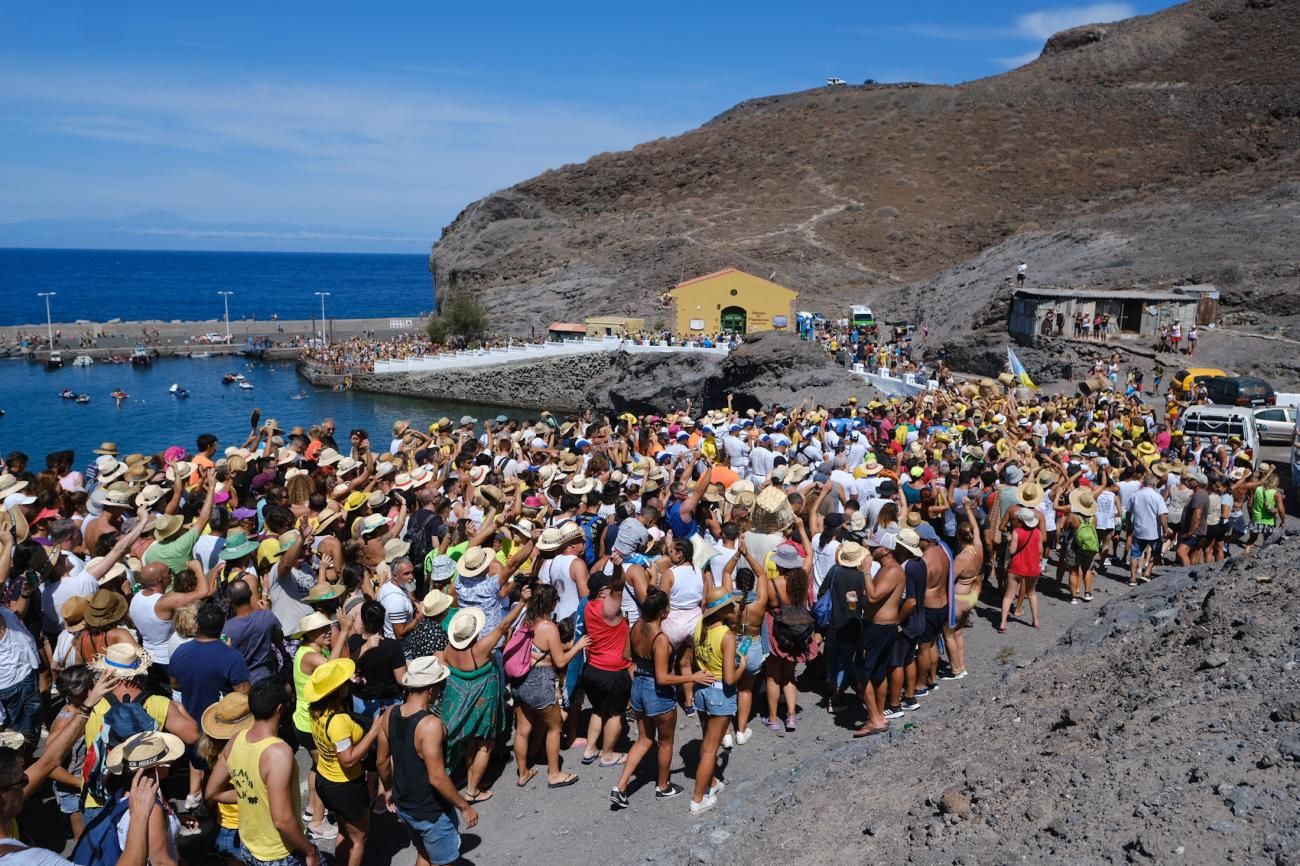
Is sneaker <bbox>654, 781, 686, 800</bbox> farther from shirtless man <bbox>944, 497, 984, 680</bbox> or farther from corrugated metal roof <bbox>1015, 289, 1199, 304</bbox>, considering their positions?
corrugated metal roof <bbox>1015, 289, 1199, 304</bbox>

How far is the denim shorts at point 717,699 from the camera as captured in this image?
6125mm

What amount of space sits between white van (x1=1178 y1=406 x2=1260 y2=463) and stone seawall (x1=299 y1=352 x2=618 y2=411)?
31551 millimetres

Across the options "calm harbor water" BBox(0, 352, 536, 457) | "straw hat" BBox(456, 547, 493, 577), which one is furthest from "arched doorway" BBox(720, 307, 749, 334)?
"straw hat" BBox(456, 547, 493, 577)

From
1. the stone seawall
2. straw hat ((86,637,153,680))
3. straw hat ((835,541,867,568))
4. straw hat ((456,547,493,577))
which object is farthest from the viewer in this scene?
the stone seawall

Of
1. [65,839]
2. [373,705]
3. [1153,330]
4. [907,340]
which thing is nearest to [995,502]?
[373,705]

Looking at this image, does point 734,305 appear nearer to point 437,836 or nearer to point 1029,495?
point 1029,495

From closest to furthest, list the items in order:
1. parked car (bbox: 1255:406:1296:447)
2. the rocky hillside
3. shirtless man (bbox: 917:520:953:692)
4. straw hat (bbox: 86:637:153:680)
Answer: straw hat (bbox: 86:637:153:680) → shirtless man (bbox: 917:520:953:692) → parked car (bbox: 1255:406:1296:447) → the rocky hillside

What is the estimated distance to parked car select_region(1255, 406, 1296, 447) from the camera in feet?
64.8

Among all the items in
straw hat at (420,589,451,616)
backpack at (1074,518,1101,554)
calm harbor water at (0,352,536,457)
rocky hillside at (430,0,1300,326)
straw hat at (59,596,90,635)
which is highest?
rocky hillside at (430,0,1300,326)

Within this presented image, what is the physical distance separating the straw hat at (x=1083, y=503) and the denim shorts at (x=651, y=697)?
633 cm

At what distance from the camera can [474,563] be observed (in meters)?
6.77

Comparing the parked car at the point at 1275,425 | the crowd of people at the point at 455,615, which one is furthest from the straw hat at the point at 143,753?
the parked car at the point at 1275,425

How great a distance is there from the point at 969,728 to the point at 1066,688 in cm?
80

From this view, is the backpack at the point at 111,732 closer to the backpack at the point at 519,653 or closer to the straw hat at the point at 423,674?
the straw hat at the point at 423,674
